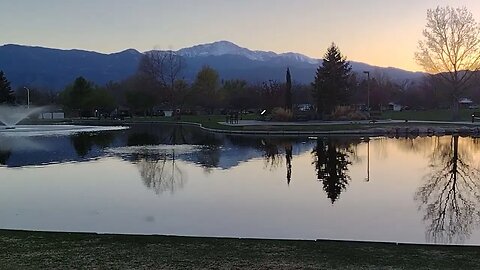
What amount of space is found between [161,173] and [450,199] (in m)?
9.55

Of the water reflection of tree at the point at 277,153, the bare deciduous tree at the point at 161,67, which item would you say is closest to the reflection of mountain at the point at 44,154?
the water reflection of tree at the point at 277,153

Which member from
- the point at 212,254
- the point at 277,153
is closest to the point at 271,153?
the point at 277,153

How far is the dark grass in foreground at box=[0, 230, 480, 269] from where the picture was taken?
683cm

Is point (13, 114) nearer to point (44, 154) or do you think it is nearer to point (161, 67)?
point (161, 67)

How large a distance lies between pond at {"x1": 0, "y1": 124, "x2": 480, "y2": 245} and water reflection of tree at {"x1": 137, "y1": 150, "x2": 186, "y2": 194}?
0.13ft

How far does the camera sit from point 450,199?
12.9m

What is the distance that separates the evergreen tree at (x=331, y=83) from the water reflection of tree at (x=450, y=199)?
Answer: 3058 centimetres

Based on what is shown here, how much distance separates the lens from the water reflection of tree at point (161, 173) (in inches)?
603

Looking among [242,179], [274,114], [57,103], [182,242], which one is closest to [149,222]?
[182,242]

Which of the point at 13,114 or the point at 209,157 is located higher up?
the point at 13,114

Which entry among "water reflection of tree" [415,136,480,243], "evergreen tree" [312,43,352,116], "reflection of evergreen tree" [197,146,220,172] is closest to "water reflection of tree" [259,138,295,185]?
"reflection of evergreen tree" [197,146,220,172]

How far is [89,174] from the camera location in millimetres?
17844

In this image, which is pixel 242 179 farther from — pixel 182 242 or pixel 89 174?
pixel 182 242

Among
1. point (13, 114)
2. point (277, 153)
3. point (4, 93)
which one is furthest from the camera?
point (13, 114)
